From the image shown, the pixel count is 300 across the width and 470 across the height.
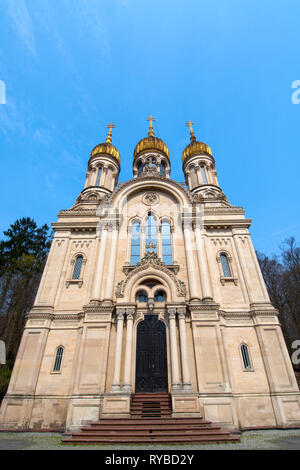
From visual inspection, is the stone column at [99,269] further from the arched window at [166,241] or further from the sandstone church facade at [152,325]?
the arched window at [166,241]

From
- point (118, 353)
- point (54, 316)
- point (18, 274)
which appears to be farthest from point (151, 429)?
point (18, 274)

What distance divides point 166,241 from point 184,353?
7579mm

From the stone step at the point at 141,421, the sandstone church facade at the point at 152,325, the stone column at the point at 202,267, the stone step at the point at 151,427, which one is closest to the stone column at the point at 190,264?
the sandstone church facade at the point at 152,325

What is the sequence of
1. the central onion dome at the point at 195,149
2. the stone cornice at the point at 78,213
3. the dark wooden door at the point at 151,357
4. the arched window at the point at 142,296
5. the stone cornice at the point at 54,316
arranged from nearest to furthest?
the dark wooden door at the point at 151,357
the stone cornice at the point at 54,316
the arched window at the point at 142,296
the stone cornice at the point at 78,213
the central onion dome at the point at 195,149

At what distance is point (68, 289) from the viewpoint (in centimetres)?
1579

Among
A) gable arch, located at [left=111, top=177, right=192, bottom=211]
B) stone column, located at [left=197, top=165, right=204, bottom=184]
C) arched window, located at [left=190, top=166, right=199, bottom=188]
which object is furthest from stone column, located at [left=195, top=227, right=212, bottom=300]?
arched window, located at [left=190, top=166, right=199, bottom=188]

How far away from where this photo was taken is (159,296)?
14914 millimetres

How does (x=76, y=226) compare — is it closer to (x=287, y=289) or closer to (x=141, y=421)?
(x=141, y=421)

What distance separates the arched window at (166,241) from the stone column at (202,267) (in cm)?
198

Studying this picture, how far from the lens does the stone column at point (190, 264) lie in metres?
14.5

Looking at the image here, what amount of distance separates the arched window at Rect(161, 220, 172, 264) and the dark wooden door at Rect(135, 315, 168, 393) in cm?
415

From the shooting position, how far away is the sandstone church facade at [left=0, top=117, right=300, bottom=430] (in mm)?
11844

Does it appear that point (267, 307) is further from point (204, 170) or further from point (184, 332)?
point (204, 170)
